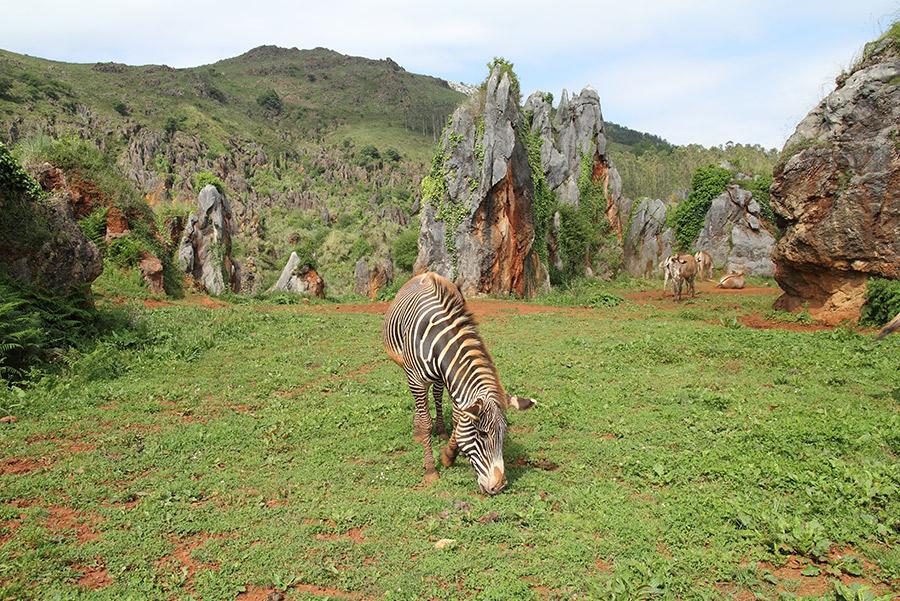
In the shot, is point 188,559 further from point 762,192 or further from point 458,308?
point 762,192

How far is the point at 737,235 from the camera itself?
34094mm

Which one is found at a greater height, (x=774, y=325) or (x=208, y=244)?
(x=208, y=244)

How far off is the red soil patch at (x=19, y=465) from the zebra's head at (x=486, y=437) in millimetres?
5305

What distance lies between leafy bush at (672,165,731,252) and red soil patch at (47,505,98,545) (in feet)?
127

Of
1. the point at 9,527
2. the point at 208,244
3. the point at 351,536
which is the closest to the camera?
the point at 9,527

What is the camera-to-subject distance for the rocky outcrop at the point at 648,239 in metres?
38.6

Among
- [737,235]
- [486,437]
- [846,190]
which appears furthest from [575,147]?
[486,437]

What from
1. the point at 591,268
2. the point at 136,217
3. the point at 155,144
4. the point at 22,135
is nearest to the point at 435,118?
the point at 155,144

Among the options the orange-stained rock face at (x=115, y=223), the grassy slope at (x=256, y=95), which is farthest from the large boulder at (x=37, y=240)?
the grassy slope at (x=256, y=95)

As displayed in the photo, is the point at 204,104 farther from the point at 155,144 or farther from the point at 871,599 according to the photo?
the point at 871,599

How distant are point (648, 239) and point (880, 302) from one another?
26.3 meters

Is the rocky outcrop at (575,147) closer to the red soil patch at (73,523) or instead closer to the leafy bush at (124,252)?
the leafy bush at (124,252)

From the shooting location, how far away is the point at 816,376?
934 cm

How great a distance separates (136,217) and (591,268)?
2705 centimetres
